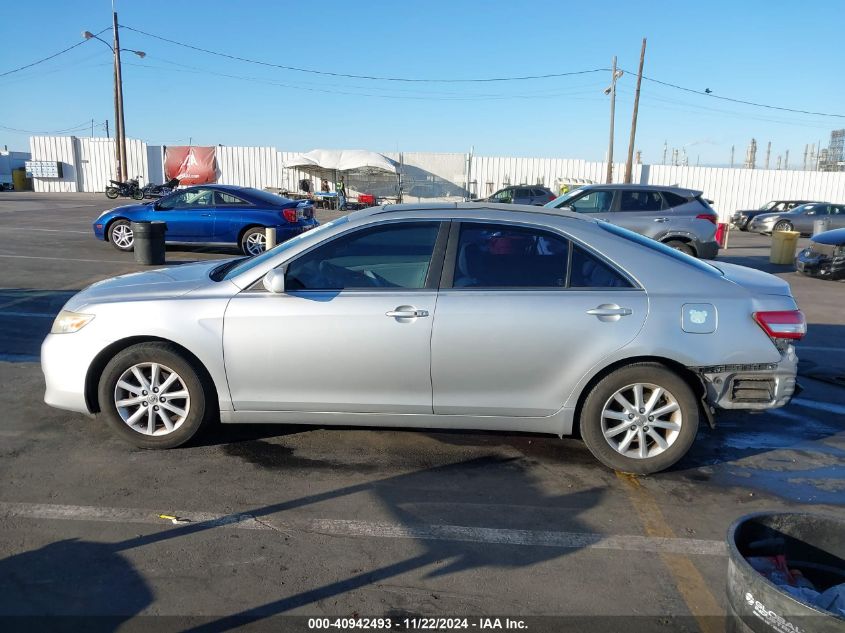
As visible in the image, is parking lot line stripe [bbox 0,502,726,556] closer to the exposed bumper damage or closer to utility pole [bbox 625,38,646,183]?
the exposed bumper damage

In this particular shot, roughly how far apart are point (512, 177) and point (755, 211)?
1372cm

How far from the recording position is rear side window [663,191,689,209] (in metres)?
13.0

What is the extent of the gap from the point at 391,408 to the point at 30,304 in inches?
263

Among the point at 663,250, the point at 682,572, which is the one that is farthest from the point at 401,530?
the point at 663,250

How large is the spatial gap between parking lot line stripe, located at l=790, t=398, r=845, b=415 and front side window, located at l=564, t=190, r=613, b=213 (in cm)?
764

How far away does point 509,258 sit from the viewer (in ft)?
14.5

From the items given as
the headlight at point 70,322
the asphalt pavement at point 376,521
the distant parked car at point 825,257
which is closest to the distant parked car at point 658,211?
the distant parked car at point 825,257

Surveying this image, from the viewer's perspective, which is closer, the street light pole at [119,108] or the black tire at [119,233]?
the black tire at [119,233]

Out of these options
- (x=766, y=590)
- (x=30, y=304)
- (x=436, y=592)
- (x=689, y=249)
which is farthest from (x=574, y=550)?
(x=689, y=249)

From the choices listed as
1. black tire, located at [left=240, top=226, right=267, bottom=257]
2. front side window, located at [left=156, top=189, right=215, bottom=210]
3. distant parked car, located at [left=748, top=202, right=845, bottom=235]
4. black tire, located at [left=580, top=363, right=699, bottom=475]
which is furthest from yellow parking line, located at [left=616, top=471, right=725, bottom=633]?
distant parked car, located at [left=748, top=202, right=845, bottom=235]

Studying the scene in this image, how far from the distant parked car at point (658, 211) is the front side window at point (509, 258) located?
328 inches

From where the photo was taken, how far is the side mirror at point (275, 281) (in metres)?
4.23

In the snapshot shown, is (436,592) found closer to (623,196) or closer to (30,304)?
(30,304)

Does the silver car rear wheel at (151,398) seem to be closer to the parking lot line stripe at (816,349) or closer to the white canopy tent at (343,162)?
the parking lot line stripe at (816,349)
